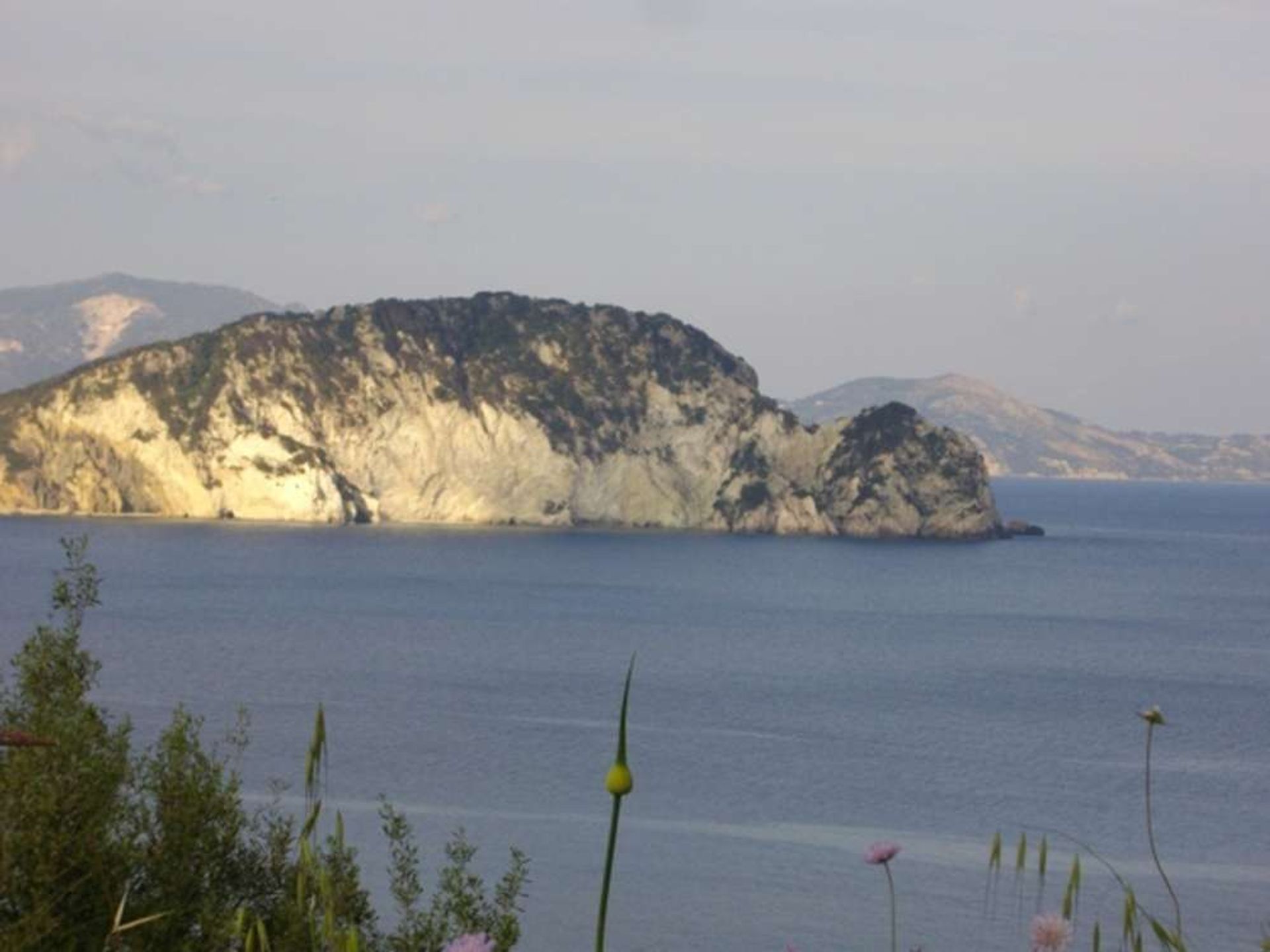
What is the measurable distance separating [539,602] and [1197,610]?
41.2m

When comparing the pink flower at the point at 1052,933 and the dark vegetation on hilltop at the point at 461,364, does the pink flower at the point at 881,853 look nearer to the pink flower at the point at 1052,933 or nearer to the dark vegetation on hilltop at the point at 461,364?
the pink flower at the point at 1052,933

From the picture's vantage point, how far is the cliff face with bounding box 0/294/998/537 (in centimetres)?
17138

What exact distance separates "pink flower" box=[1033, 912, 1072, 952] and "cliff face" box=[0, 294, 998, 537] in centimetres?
16220

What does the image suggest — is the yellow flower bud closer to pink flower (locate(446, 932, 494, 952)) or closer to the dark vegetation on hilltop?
pink flower (locate(446, 932, 494, 952))

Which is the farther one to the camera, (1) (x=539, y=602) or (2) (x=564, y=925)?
(1) (x=539, y=602)

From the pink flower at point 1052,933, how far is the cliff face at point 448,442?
6386 inches

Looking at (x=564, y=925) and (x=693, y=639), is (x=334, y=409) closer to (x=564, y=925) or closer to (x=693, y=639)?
(x=693, y=639)

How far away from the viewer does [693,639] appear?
98.1m

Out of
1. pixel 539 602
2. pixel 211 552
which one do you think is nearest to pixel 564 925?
pixel 539 602

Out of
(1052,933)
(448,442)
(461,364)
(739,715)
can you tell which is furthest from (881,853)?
(461,364)

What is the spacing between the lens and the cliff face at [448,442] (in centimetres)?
17138

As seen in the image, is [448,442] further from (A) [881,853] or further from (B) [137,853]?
(A) [881,853]

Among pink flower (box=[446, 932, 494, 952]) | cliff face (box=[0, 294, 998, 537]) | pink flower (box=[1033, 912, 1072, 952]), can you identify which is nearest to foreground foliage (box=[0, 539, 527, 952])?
pink flower (box=[1033, 912, 1072, 952])

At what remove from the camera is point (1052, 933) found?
8.50 m
